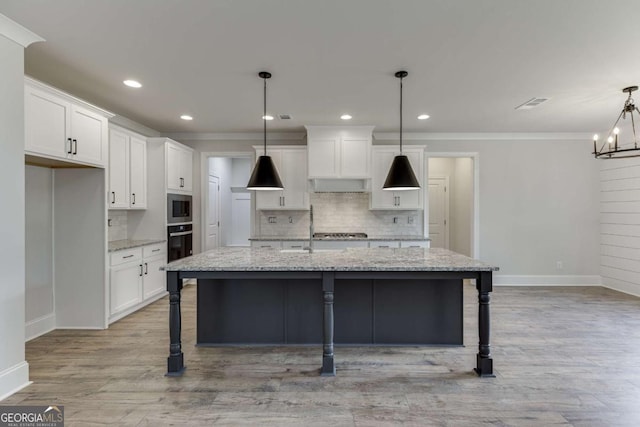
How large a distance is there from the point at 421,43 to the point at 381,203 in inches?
120

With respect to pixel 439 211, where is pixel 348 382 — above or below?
below

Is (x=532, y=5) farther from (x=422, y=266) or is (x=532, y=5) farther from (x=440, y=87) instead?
(x=422, y=266)

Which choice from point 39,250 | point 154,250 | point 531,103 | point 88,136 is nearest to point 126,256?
point 154,250

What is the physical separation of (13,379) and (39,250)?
158cm

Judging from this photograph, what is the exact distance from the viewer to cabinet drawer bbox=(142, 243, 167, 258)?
4.52 metres

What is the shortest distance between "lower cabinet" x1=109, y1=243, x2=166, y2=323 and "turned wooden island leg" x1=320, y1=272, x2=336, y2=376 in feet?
8.61

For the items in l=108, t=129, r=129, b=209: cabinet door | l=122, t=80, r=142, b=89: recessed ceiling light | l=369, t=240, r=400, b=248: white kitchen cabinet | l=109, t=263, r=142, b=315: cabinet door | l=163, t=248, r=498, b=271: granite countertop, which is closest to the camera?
l=163, t=248, r=498, b=271: granite countertop

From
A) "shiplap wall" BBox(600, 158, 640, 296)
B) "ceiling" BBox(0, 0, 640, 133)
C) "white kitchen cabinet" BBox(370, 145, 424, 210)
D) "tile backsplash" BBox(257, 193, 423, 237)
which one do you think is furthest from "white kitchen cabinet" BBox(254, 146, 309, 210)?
"shiplap wall" BBox(600, 158, 640, 296)

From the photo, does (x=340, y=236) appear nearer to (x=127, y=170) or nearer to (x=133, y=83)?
(x=127, y=170)

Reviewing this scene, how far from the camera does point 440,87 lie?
11.9 ft

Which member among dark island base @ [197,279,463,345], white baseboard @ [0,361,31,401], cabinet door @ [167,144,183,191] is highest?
cabinet door @ [167,144,183,191]

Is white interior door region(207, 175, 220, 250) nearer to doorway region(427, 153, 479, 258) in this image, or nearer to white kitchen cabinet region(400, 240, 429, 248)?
white kitchen cabinet region(400, 240, 429, 248)

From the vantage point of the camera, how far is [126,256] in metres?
4.14

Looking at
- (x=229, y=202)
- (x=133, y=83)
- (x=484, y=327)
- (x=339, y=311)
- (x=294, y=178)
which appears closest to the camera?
(x=484, y=327)
